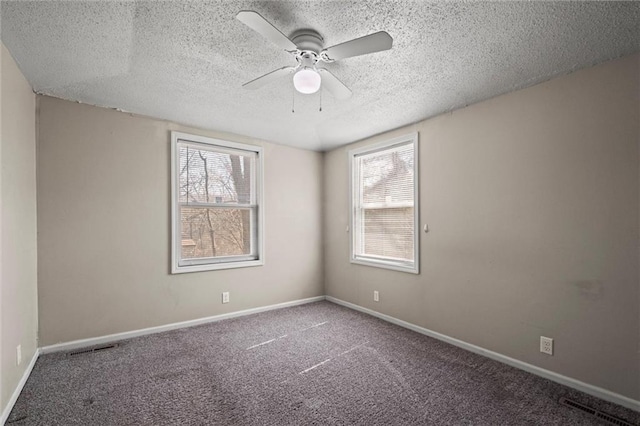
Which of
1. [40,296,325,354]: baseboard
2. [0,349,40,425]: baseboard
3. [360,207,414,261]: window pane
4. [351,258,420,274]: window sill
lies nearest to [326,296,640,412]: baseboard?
[351,258,420,274]: window sill

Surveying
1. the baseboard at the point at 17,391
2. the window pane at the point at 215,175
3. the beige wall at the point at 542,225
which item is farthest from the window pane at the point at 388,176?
the baseboard at the point at 17,391

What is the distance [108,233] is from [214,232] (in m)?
1.13

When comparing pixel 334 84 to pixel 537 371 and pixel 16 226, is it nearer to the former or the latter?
pixel 16 226

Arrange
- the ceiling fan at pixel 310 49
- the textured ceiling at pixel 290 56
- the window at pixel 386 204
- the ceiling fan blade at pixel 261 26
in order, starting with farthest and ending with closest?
the window at pixel 386 204 < the textured ceiling at pixel 290 56 < the ceiling fan at pixel 310 49 < the ceiling fan blade at pixel 261 26

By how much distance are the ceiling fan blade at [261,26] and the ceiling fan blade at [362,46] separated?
25 cm

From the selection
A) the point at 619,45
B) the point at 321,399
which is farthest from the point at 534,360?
the point at 619,45

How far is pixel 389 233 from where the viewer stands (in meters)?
3.89

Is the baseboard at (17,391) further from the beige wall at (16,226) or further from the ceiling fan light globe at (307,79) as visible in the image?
the ceiling fan light globe at (307,79)

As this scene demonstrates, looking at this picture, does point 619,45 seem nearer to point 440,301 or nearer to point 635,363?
point 635,363

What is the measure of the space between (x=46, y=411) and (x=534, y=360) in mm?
3568

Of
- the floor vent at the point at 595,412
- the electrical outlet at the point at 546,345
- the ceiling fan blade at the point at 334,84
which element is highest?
the ceiling fan blade at the point at 334,84

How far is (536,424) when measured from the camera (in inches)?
A: 74.0

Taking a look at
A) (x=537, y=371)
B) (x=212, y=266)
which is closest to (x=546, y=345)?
(x=537, y=371)

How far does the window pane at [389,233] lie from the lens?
3652 mm
